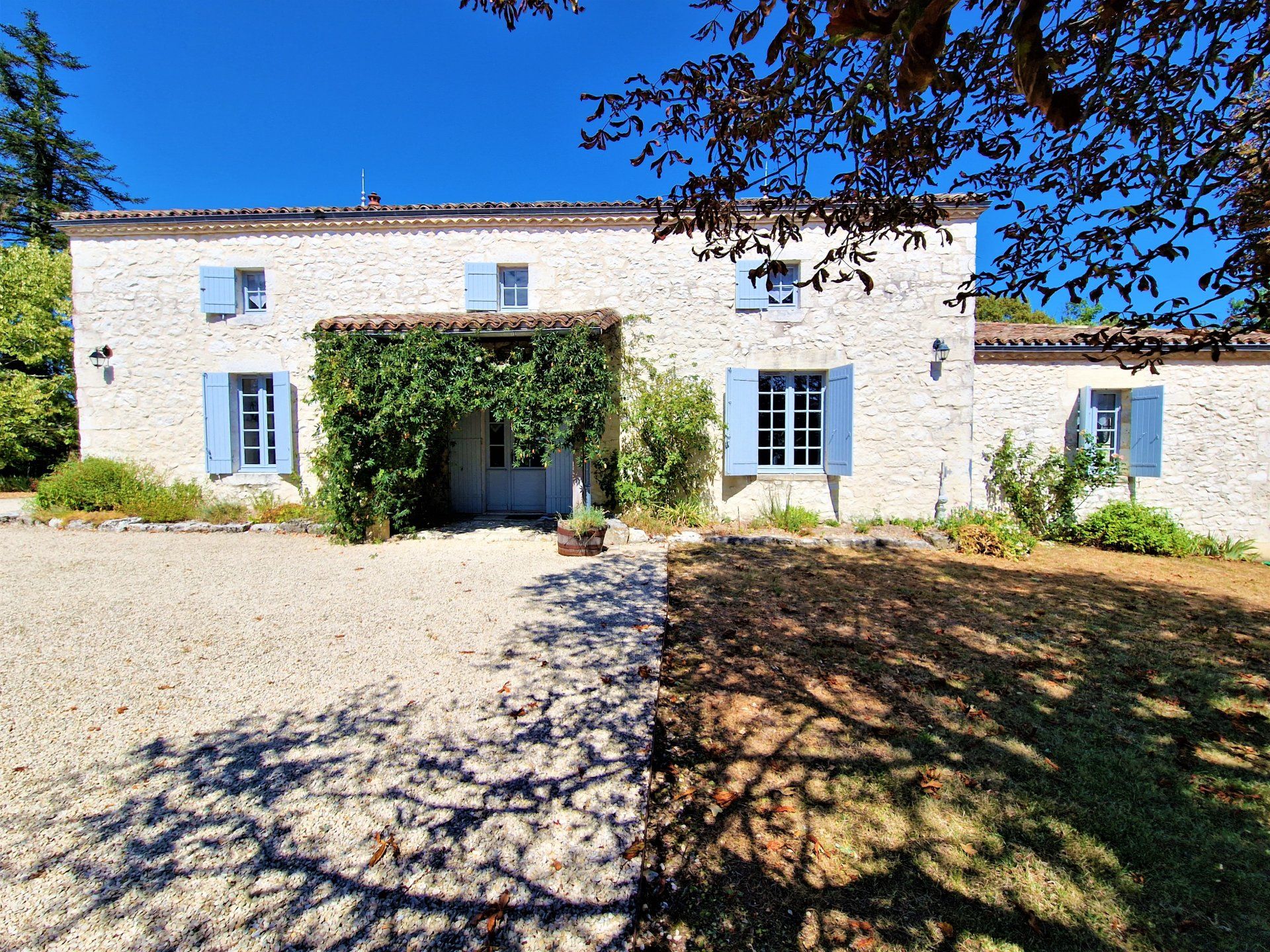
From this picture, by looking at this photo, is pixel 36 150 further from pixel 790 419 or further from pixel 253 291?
pixel 790 419

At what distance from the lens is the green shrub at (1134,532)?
770cm

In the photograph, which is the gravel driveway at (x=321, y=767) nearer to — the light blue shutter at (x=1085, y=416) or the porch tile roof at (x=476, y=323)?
the porch tile roof at (x=476, y=323)

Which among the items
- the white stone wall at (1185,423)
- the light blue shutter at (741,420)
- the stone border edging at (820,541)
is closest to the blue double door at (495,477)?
the stone border edging at (820,541)

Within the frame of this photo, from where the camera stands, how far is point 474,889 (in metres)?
1.83

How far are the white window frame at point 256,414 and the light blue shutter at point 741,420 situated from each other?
25.7 feet

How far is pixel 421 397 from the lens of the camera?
7168mm

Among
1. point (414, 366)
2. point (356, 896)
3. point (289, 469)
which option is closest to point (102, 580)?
point (289, 469)

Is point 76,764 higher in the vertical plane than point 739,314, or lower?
lower

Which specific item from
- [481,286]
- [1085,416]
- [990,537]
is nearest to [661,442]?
[481,286]

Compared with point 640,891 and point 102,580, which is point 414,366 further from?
point 640,891

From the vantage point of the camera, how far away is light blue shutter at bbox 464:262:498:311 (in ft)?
28.3

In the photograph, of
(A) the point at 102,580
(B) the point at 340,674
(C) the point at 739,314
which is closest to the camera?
(B) the point at 340,674

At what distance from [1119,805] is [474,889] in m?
2.75

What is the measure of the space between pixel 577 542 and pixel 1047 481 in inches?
301
